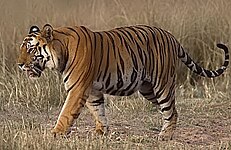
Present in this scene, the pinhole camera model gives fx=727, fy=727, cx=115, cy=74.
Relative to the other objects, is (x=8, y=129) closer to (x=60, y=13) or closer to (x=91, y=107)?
(x=91, y=107)

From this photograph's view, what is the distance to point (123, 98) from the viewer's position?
901 cm

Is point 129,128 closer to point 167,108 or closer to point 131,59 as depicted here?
point 167,108

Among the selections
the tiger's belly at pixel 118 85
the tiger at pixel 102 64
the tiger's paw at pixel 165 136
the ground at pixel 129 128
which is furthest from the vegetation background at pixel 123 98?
the tiger's belly at pixel 118 85

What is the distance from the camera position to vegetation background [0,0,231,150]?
6.16m

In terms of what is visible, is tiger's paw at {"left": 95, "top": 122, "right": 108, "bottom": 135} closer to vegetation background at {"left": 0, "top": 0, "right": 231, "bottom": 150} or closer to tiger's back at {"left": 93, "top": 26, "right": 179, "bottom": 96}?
vegetation background at {"left": 0, "top": 0, "right": 231, "bottom": 150}

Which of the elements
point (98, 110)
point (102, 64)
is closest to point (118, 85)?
point (102, 64)

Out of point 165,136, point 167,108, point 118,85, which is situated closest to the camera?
point 118,85

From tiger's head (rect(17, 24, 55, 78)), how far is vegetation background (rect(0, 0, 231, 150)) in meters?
0.53

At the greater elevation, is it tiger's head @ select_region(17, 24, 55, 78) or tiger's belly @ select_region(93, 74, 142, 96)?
tiger's head @ select_region(17, 24, 55, 78)

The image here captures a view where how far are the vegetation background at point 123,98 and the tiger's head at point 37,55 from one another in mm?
527

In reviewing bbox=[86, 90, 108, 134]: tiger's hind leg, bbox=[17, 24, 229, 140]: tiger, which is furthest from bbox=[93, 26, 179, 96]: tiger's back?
bbox=[86, 90, 108, 134]: tiger's hind leg

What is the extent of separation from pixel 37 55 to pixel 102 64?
59 centimetres

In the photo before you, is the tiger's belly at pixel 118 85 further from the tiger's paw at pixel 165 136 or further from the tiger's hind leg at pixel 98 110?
the tiger's paw at pixel 165 136

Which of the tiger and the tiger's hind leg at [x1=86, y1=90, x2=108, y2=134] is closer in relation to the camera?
the tiger
